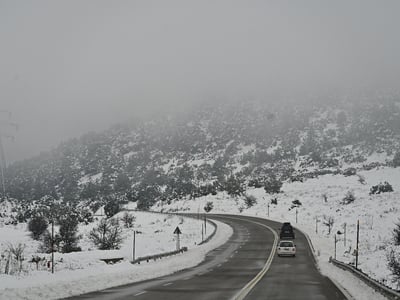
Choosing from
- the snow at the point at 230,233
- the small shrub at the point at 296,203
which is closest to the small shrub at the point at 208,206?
the snow at the point at 230,233

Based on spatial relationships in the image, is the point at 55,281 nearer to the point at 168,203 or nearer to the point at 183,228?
the point at 183,228

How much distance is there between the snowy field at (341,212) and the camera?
34.0m

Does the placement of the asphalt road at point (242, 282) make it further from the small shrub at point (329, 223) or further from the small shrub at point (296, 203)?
the small shrub at point (296, 203)

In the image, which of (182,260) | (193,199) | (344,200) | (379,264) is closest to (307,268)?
(379,264)

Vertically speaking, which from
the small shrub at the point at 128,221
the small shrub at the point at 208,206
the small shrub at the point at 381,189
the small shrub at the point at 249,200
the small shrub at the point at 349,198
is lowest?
the small shrub at the point at 128,221

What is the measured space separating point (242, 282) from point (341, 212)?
58136mm

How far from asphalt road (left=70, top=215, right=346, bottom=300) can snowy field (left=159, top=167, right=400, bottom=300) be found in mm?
1441

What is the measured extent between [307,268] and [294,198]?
68.3 m

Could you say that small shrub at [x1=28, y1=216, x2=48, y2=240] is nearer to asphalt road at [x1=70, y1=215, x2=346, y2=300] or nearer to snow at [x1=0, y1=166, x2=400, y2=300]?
snow at [x1=0, y1=166, x2=400, y2=300]

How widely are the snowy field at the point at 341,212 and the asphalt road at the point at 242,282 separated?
1.44m

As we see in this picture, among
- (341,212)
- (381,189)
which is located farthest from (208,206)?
(341,212)

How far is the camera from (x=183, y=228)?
7488cm

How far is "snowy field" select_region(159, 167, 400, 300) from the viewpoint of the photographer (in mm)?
34000

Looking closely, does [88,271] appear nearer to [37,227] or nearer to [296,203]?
[37,227]
